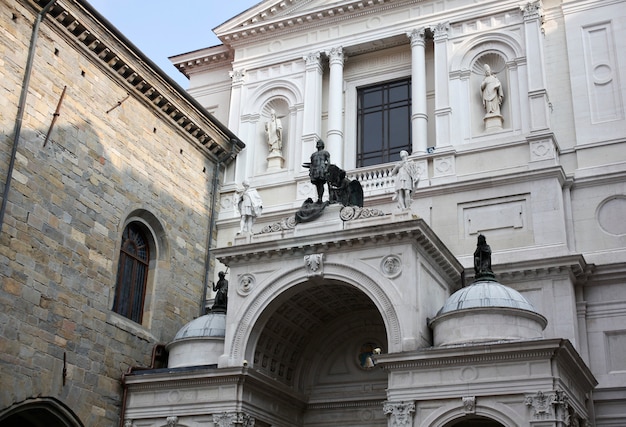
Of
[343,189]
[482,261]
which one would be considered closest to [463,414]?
[482,261]

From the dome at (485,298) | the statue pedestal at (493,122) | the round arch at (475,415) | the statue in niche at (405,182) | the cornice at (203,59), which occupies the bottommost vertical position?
the round arch at (475,415)

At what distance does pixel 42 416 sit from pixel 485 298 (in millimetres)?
10817

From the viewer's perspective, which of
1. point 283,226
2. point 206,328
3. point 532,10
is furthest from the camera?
point 532,10

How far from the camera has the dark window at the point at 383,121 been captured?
27.2m

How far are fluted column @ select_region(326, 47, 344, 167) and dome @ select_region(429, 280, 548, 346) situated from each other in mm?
8628

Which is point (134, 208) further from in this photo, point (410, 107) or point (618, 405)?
point (618, 405)

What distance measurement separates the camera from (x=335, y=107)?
90.3ft

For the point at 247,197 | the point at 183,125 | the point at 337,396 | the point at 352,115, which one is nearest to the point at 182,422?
the point at 337,396

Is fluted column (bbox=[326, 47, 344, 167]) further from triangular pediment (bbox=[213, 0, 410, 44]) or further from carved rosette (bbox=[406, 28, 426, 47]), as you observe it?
carved rosette (bbox=[406, 28, 426, 47])

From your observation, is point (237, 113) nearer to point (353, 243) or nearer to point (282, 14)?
point (282, 14)

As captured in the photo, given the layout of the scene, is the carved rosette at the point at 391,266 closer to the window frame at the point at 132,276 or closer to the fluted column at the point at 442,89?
the fluted column at the point at 442,89

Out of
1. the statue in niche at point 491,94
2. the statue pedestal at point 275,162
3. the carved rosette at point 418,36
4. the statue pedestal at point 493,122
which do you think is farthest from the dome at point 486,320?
the carved rosette at point 418,36

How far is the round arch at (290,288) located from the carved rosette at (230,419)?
4.20ft

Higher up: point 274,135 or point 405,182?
point 274,135
